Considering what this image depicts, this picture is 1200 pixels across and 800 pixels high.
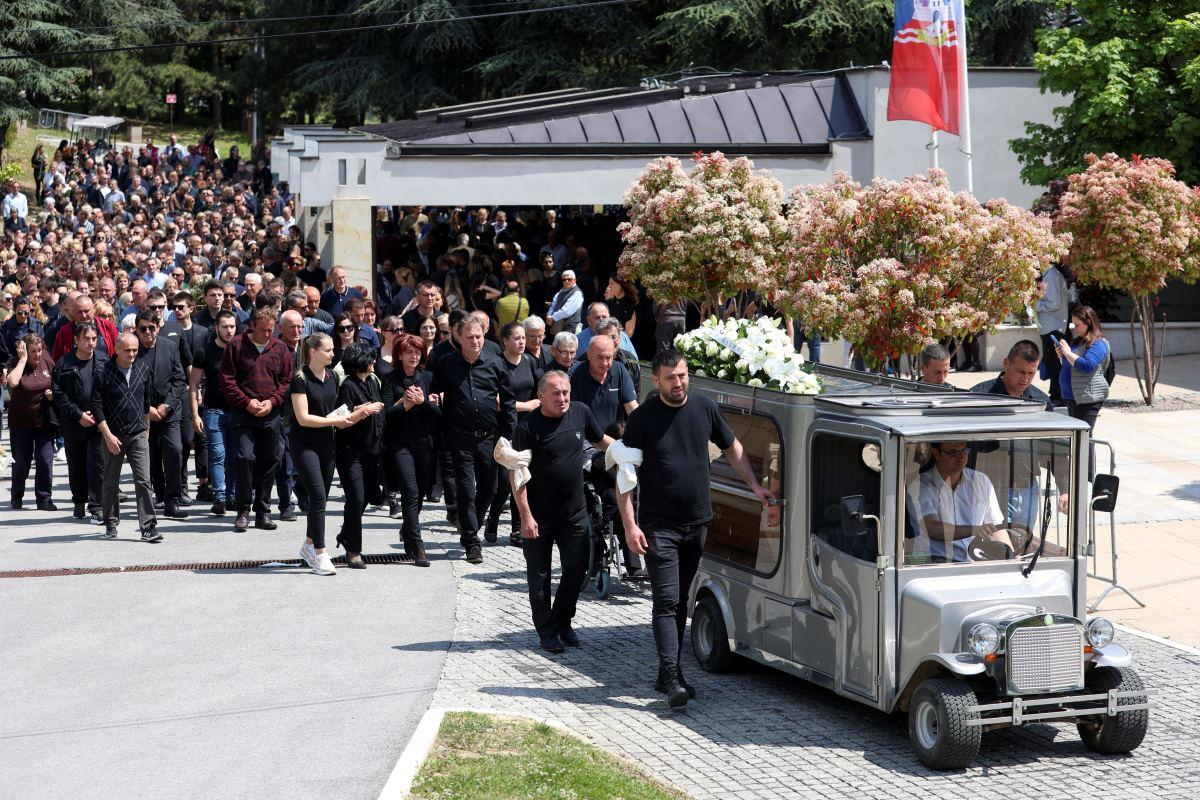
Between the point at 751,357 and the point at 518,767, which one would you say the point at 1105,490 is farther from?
the point at 518,767

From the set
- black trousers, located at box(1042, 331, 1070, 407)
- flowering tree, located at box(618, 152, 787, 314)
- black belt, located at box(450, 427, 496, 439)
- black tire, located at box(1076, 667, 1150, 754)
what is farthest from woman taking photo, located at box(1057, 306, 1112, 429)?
black tire, located at box(1076, 667, 1150, 754)

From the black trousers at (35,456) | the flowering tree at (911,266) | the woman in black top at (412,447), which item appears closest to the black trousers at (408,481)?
the woman in black top at (412,447)

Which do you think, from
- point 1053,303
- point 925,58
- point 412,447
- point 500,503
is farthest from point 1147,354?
point 412,447

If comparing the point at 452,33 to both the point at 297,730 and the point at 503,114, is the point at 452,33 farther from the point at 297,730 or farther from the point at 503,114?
the point at 297,730

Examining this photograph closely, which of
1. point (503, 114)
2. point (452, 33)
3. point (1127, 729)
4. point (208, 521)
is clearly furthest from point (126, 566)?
point (452, 33)

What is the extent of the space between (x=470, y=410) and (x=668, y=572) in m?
3.86

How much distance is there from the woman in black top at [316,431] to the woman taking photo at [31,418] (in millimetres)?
3676

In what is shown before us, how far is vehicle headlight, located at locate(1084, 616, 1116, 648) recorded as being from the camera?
763 centimetres

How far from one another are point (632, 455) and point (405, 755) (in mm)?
2209

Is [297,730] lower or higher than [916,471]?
lower

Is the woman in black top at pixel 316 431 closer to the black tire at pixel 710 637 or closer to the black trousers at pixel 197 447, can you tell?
the black trousers at pixel 197 447

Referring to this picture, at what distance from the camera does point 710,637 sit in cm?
914

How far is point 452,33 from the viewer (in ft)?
135

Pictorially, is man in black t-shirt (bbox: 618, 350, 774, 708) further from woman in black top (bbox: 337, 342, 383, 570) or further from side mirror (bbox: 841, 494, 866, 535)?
woman in black top (bbox: 337, 342, 383, 570)
